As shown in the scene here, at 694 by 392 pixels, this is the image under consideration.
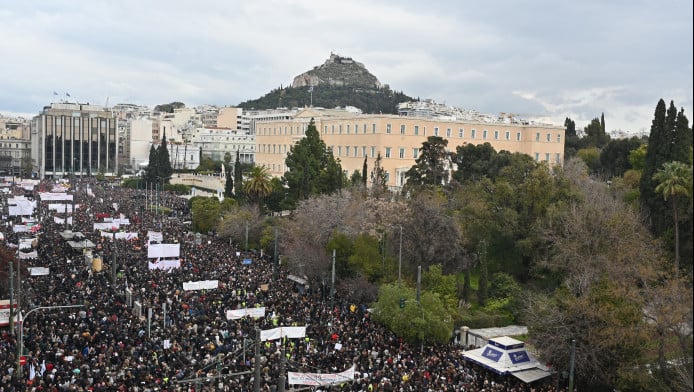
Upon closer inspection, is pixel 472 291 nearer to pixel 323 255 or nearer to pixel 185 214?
pixel 323 255

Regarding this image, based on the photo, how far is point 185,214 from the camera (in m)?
76.1

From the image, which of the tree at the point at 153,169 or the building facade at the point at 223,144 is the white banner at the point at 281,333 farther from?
the building facade at the point at 223,144

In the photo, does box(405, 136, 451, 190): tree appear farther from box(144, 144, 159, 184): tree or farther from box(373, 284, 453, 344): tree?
box(144, 144, 159, 184): tree

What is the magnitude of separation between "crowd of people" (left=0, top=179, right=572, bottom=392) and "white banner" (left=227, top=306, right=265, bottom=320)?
27 cm

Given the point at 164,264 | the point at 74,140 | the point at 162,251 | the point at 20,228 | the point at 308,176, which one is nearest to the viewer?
the point at 164,264

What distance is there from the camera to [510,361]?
26562mm

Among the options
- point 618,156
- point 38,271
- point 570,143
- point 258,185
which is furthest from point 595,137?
point 38,271

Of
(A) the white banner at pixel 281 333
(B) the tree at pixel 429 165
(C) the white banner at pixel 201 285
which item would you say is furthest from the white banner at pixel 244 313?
(B) the tree at pixel 429 165

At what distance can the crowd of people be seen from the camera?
72.1 feet

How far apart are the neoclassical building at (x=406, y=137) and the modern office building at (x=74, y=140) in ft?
266

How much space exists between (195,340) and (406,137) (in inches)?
2136

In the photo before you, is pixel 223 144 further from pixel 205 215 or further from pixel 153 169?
pixel 205 215

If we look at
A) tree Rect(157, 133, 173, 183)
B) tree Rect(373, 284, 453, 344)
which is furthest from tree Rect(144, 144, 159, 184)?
tree Rect(373, 284, 453, 344)

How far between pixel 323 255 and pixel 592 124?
70411 millimetres
